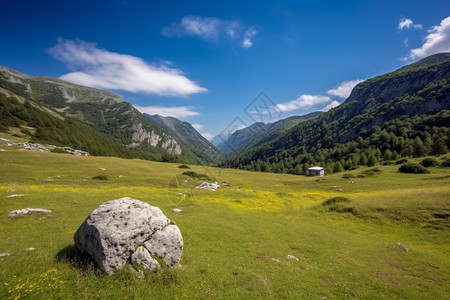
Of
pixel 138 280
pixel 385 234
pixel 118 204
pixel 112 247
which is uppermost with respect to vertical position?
pixel 118 204

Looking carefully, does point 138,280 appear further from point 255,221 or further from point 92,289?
point 255,221

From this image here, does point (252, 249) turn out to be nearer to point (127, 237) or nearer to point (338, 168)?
point (127, 237)

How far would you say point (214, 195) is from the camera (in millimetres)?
39812

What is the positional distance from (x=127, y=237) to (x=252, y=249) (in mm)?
11138

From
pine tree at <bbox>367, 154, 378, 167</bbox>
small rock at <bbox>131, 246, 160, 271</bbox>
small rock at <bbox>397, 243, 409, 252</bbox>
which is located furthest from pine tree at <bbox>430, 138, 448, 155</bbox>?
small rock at <bbox>131, 246, 160, 271</bbox>

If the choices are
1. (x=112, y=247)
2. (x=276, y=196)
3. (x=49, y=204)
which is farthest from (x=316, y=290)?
(x=276, y=196)

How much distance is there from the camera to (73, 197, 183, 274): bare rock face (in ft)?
31.6

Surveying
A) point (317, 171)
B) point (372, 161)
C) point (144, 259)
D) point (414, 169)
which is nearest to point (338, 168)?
point (317, 171)

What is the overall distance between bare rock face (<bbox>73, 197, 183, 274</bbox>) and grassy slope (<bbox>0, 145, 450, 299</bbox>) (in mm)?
706

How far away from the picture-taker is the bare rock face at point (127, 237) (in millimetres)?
9625

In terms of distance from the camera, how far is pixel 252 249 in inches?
679

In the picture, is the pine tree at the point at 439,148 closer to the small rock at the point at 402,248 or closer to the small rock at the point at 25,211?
the small rock at the point at 402,248

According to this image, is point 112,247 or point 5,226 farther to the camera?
point 5,226

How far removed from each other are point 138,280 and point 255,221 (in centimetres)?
1920
